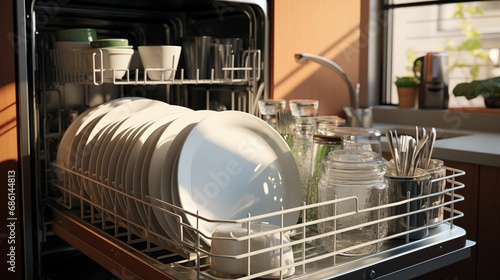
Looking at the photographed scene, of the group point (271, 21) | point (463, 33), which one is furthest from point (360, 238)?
point (463, 33)

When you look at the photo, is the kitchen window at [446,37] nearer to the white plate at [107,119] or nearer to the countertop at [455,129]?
the countertop at [455,129]

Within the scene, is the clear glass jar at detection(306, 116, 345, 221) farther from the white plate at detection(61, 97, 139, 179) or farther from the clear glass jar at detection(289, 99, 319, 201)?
the white plate at detection(61, 97, 139, 179)

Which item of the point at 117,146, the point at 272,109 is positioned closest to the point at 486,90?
the point at 272,109

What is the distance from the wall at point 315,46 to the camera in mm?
1615

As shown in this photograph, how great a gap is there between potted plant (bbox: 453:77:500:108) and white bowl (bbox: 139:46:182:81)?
135 centimetres

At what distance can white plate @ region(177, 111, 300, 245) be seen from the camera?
1.07 meters

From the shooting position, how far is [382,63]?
104 inches

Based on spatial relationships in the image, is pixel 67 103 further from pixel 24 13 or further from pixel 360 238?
pixel 360 238

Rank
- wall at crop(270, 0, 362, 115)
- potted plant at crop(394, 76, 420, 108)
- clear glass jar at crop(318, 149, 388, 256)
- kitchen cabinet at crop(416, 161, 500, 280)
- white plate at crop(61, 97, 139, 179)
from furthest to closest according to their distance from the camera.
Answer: potted plant at crop(394, 76, 420, 108) → kitchen cabinet at crop(416, 161, 500, 280) → wall at crop(270, 0, 362, 115) → white plate at crop(61, 97, 139, 179) → clear glass jar at crop(318, 149, 388, 256)

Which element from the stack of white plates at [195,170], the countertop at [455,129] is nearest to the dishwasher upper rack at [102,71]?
the stack of white plates at [195,170]

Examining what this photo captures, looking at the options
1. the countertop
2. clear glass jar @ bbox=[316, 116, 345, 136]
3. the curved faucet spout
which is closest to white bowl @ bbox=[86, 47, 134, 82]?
clear glass jar @ bbox=[316, 116, 345, 136]

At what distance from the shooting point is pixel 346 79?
188 centimetres

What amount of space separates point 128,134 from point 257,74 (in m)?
0.45

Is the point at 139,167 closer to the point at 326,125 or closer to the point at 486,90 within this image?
the point at 326,125
